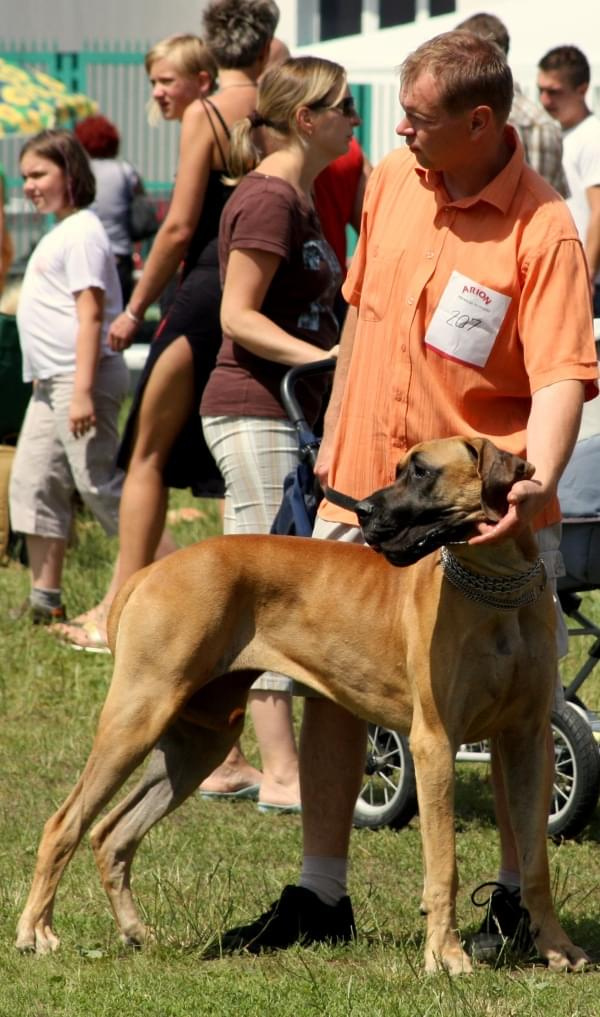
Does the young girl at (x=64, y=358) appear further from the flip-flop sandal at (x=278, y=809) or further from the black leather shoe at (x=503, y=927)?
the black leather shoe at (x=503, y=927)

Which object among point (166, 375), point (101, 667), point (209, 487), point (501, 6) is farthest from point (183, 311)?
point (501, 6)

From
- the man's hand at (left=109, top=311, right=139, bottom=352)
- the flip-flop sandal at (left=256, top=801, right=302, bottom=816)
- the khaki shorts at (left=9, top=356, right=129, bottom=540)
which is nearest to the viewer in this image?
the flip-flop sandal at (left=256, top=801, right=302, bottom=816)

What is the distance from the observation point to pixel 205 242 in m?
6.25

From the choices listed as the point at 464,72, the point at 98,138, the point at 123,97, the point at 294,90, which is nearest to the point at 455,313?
the point at 464,72

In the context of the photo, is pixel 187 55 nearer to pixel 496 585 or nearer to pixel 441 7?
pixel 496 585

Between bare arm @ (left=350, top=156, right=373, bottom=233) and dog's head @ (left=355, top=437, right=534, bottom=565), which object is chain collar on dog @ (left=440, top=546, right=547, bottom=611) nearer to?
dog's head @ (left=355, top=437, right=534, bottom=565)

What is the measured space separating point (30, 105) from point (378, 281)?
12.8 meters

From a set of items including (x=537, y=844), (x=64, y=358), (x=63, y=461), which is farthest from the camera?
(x=63, y=461)

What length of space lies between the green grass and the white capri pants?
0.66 metres

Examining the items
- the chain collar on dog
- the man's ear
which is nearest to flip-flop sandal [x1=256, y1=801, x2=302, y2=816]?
the chain collar on dog

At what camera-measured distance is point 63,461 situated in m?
8.06

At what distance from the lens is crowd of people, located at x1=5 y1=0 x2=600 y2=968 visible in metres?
3.81

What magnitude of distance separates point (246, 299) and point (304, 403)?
19.4 inches

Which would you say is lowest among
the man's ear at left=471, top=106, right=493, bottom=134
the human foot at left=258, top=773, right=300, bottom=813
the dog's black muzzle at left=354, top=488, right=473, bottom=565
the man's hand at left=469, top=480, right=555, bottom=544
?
the human foot at left=258, top=773, right=300, bottom=813
